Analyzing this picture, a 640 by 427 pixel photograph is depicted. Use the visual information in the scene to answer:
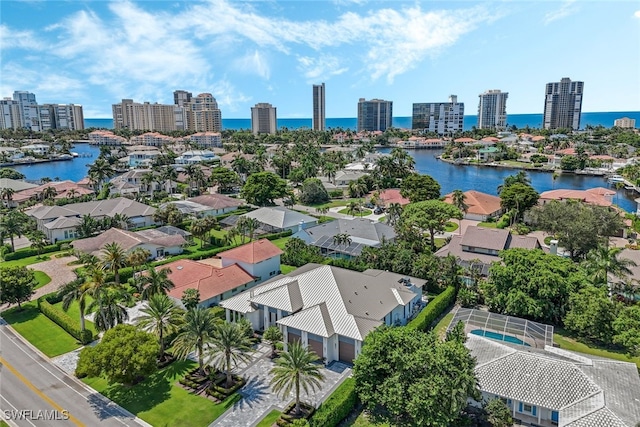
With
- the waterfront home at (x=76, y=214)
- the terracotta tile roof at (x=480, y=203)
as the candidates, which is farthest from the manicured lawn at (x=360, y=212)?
the waterfront home at (x=76, y=214)

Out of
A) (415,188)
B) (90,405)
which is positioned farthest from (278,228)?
(90,405)

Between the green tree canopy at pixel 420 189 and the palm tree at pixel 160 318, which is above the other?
the green tree canopy at pixel 420 189

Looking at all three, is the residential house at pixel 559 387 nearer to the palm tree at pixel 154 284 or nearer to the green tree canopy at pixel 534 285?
the green tree canopy at pixel 534 285

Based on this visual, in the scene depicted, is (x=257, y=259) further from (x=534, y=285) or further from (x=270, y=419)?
(x=534, y=285)

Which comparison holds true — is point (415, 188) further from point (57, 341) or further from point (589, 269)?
point (57, 341)

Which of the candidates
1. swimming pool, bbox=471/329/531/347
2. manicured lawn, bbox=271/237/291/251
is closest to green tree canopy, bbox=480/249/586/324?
swimming pool, bbox=471/329/531/347

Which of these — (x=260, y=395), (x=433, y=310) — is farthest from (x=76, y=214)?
(x=433, y=310)
